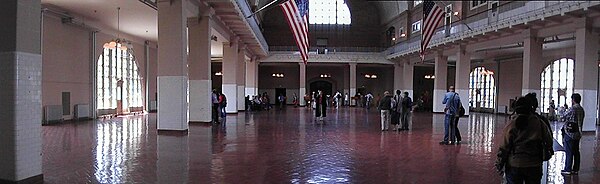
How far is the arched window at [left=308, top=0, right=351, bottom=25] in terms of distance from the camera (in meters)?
44.6

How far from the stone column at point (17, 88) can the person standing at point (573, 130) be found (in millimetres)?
8222

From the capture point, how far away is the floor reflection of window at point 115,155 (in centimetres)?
660

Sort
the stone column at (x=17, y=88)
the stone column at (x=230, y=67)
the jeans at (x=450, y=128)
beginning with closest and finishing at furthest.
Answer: the stone column at (x=17, y=88) < the jeans at (x=450, y=128) < the stone column at (x=230, y=67)

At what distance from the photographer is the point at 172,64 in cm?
1289

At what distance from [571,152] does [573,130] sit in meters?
0.41

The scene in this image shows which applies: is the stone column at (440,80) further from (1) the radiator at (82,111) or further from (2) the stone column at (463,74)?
(1) the radiator at (82,111)

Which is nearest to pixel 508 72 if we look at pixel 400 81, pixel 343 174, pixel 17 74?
pixel 400 81

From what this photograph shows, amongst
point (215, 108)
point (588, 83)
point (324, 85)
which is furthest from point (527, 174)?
point (324, 85)

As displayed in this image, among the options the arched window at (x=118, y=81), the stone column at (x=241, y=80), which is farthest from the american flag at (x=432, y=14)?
the stone column at (x=241, y=80)

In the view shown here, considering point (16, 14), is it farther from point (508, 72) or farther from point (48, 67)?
point (508, 72)

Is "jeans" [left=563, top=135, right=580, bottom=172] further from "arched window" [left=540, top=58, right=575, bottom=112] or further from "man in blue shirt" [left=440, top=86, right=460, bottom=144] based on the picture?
"arched window" [left=540, top=58, right=575, bottom=112]

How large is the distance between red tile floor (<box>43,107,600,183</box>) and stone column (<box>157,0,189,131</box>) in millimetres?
720

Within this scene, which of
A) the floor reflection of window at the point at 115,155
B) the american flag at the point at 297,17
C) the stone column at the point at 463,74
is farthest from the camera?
the stone column at the point at 463,74

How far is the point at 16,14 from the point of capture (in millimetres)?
5684
